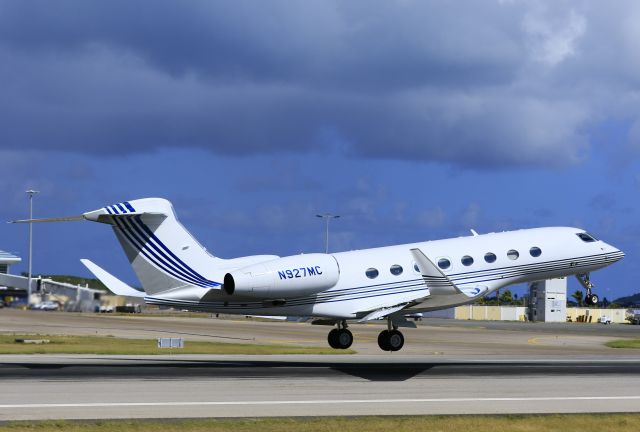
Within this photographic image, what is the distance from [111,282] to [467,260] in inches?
522

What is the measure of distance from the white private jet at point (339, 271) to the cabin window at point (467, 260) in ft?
0.12

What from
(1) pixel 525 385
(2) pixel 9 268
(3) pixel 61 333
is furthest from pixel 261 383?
(2) pixel 9 268

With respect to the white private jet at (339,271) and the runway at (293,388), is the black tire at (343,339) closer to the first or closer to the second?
the white private jet at (339,271)

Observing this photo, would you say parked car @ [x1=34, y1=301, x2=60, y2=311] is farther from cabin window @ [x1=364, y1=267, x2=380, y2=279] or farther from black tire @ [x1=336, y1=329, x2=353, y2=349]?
cabin window @ [x1=364, y1=267, x2=380, y2=279]

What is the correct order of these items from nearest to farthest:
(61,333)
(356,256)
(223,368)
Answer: (223,368), (356,256), (61,333)

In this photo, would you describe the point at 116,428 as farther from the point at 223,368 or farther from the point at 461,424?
the point at 223,368

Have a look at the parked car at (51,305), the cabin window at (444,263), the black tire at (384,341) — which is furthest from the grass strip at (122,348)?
the cabin window at (444,263)

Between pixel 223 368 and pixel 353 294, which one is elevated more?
pixel 353 294

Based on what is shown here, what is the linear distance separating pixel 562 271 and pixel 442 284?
24.8 feet

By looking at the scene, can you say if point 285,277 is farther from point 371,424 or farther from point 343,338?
point 371,424

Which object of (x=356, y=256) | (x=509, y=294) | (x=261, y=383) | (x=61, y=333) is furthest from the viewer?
(x=509, y=294)

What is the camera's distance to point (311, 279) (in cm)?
3353

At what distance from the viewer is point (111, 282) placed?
3159 centimetres

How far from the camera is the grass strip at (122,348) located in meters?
43.8
